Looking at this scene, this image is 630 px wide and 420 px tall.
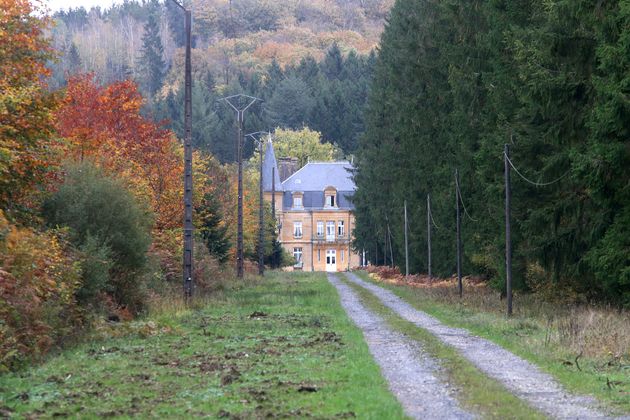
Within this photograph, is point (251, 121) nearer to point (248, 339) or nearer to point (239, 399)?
point (248, 339)

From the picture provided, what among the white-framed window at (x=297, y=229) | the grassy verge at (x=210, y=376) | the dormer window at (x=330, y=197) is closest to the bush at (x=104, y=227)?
the grassy verge at (x=210, y=376)

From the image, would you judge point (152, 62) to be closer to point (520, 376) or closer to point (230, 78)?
point (230, 78)

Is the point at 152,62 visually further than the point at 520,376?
Yes

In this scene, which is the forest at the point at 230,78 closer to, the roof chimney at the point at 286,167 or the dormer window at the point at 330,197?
the roof chimney at the point at 286,167

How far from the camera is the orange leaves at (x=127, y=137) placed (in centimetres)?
3941

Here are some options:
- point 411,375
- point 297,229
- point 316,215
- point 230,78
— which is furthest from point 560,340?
point 230,78

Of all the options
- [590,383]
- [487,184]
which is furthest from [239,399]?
[487,184]

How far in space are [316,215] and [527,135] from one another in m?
80.5

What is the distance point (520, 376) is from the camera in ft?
46.3

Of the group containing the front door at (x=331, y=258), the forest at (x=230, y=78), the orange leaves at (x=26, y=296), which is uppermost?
the forest at (x=230, y=78)

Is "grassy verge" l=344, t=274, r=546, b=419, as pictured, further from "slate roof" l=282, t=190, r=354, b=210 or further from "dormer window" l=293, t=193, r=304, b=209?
"dormer window" l=293, t=193, r=304, b=209

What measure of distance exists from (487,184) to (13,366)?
59.1ft

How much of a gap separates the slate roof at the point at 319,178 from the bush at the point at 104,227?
3213 inches

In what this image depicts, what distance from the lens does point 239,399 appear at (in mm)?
12078
